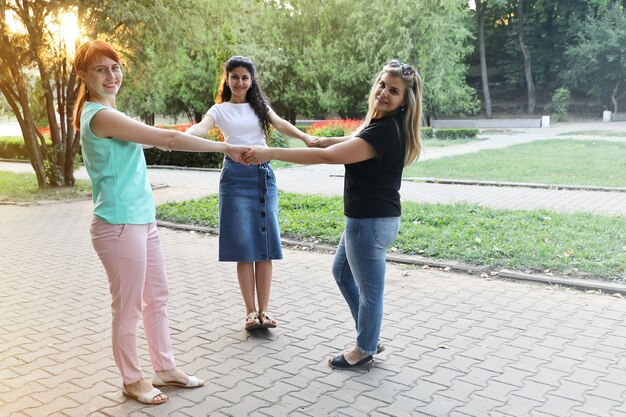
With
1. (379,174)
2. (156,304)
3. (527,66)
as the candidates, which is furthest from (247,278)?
(527,66)

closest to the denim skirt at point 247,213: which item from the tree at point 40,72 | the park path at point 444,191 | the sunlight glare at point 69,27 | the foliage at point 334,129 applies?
the park path at point 444,191

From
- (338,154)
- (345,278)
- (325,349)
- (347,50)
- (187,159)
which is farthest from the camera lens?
(347,50)

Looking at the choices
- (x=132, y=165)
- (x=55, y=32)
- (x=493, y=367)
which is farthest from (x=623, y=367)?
(x=55, y=32)

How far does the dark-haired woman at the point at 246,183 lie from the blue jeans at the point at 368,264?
0.77 m

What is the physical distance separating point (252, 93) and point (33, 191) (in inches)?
442

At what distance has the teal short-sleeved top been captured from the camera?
126 inches

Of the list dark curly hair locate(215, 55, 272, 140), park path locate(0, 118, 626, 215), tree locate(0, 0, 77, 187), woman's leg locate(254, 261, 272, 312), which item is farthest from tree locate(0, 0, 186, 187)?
woman's leg locate(254, 261, 272, 312)

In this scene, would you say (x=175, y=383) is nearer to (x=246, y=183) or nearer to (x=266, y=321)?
(x=266, y=321)

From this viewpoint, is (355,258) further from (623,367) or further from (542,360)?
(623,367)

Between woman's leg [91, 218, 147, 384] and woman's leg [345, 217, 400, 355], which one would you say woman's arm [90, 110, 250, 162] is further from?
woman's leg [345, 217, 400, 355]

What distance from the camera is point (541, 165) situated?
16266 millimetres

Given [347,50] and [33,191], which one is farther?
[347,50]

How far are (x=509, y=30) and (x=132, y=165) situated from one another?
53.9 metres

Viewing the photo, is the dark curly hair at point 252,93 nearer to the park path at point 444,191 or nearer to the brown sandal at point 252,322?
the brown sandal at point 252,322
